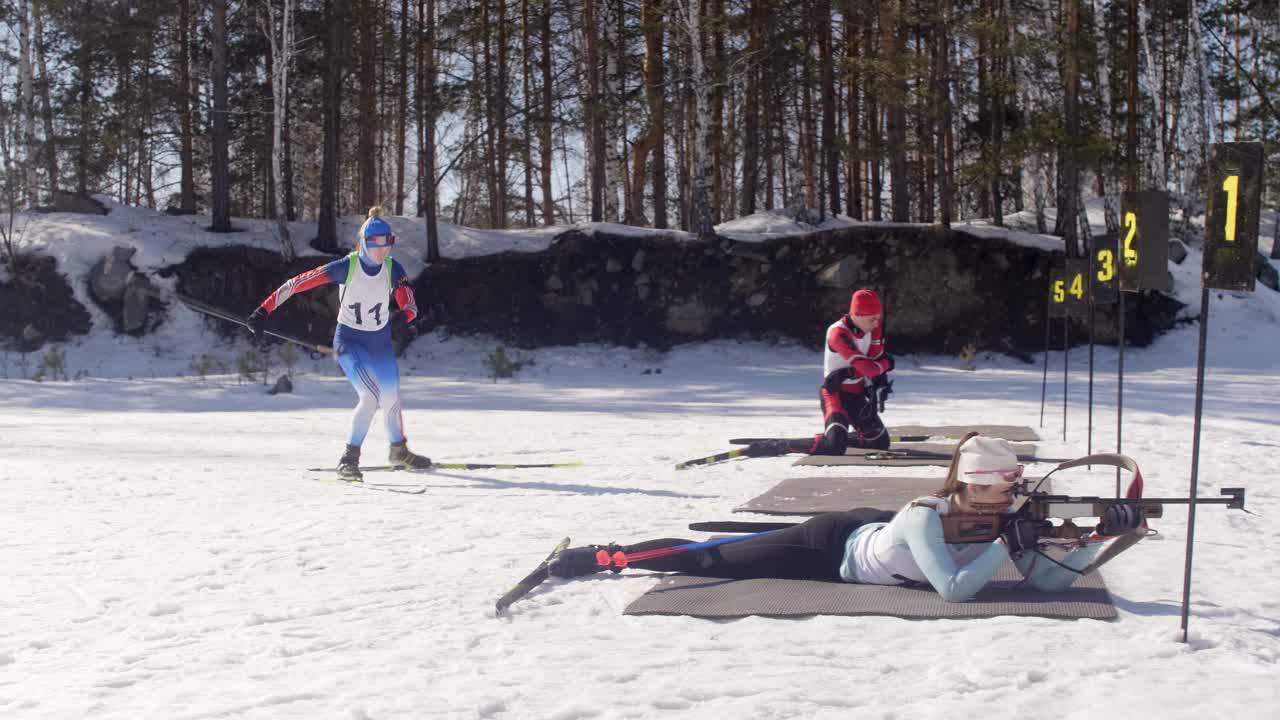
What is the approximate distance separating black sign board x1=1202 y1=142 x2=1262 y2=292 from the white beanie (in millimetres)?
989

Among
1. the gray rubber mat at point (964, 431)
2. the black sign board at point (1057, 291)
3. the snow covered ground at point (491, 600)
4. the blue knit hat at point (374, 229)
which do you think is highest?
the blue knit hat at point (374, 229)

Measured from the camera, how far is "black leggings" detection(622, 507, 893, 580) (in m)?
4.86

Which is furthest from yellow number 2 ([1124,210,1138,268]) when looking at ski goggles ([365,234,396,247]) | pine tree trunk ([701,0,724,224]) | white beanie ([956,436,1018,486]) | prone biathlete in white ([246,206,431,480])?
pine tree trunk ([701,0,724,224])

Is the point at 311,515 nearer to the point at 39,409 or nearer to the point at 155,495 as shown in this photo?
the point at 155,495

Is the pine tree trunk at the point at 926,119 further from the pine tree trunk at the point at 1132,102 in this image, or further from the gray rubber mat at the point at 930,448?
the gray rubber mat at the point at 930,448

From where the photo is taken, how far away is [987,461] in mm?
4145

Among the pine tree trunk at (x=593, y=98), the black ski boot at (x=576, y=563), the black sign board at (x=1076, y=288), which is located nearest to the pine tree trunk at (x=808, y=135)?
the pine tree trunk at (x=593, y=98)

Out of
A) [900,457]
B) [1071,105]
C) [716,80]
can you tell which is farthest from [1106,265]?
[716,80]

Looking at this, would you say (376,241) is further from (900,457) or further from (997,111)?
(997,111)

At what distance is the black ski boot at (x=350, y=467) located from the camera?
326 inches

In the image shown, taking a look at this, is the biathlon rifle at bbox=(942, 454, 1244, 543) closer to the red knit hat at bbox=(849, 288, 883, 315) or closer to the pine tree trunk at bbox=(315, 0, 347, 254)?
the red knit hat at bbox=(849, 288, 883, 315)

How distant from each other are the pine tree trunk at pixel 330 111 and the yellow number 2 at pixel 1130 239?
1738 cm

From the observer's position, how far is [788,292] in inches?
858

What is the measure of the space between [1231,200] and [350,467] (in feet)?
21.0
